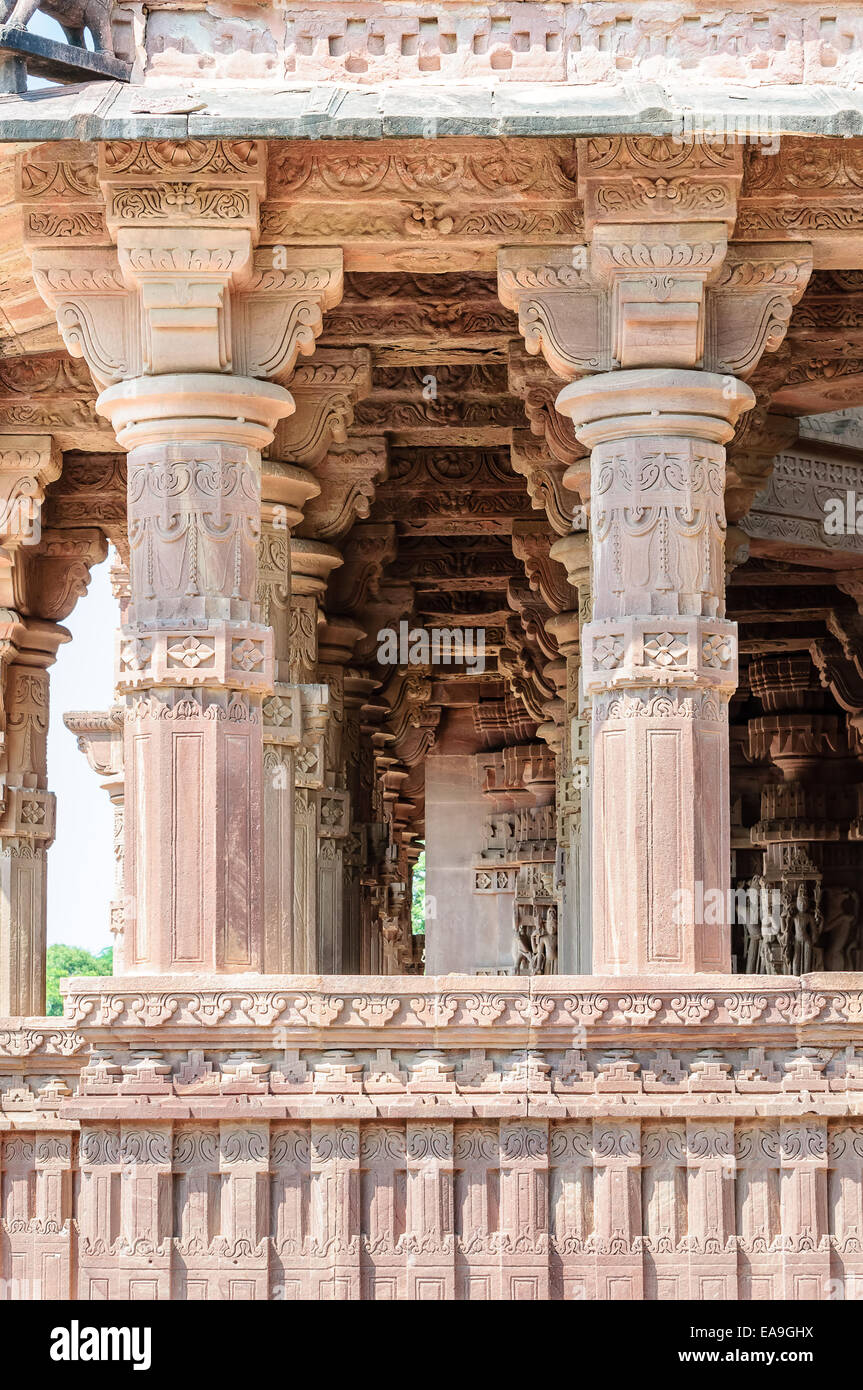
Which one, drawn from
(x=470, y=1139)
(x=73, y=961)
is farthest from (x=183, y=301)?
(x=73, y=961)

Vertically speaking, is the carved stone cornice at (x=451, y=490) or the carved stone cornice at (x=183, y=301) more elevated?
the carved stone cornice at (x=451, y=490)

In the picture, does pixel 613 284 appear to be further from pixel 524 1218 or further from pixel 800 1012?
pixel 524 1218

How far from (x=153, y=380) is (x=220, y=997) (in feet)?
9.44

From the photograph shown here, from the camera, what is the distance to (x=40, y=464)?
15.2 m

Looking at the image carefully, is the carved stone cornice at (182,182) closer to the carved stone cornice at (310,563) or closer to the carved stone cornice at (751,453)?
the carved stone cornice at (310,563)

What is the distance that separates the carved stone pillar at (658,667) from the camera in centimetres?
1088

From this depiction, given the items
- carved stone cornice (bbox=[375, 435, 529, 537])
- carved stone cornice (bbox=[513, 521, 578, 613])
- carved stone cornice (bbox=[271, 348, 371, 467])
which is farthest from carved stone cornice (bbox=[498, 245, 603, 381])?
carved stone cornice (bbox=[375, 435, 529, 537])

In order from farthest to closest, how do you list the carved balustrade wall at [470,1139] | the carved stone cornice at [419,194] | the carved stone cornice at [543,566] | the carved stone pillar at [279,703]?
the carved stone cornice at [543,566] < the carved stone pillar at [279,703] < the carved stone cornice at [419,194] < the carved balustrade wall at [470,1139]

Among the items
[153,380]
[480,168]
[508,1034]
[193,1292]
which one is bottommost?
[193,1292]

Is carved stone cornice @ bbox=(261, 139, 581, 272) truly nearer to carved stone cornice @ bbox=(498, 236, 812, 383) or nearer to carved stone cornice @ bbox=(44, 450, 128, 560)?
carved stone cornice @ bbox=(498, 236, 812, 383)

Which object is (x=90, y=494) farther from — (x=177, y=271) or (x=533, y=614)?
(x=177, y=271)

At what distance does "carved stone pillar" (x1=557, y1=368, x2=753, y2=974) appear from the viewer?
10883mm

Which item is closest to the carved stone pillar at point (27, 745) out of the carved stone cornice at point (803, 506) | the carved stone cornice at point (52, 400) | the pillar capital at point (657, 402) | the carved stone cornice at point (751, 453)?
the carved stone cornice at point (52, 400)

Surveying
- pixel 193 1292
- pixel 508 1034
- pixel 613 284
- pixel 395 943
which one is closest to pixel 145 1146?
pixel 193 1292
